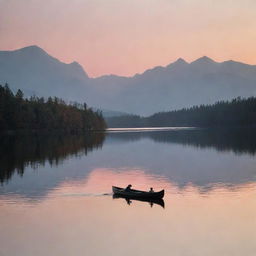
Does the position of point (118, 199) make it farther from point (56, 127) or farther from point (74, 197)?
point (56, 127)

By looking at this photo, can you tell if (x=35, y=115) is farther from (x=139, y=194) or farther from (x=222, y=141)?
(x=139, y=194)

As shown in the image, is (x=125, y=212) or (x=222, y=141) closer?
(x=125, y=212)

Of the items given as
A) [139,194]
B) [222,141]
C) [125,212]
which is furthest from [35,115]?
[125,212]

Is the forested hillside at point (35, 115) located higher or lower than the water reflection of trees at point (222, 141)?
higher

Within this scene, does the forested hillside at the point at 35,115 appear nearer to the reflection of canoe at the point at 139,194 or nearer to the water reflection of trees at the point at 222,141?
the water reflection of trees at the point at 222,141

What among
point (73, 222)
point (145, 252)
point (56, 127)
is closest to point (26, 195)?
point (73, 222)

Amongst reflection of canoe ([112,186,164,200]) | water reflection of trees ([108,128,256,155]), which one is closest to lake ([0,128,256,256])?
reflection of canoe ([112,186,164,200])

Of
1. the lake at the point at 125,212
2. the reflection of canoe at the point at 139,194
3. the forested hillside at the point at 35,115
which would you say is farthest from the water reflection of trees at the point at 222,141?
the reflection of canoe at the point at 139,194

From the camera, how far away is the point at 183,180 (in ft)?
167

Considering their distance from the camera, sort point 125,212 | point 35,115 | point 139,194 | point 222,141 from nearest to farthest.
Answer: point 125,212, point 139,194, point 222,141, point 35,115

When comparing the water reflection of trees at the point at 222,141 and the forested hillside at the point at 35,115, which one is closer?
the water reflection of trees at the point at 222,141

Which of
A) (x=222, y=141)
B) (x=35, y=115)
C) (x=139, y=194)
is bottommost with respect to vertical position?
(x=139, y=194)

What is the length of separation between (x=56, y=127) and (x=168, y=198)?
140m

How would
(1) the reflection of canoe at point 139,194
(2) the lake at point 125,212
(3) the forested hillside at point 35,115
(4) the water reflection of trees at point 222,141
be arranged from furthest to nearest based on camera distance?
(3) the forested hillside at point 35,115, (4) the water reflection of trees at point 222,141, (1) the reflection of canoe at point 139,194, (2) the lake at point 125,212
